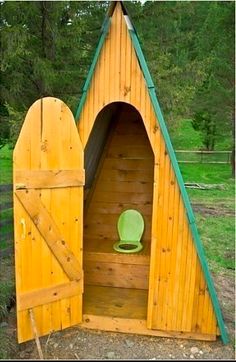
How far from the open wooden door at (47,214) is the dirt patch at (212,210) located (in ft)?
20.3

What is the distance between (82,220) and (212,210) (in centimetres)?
662

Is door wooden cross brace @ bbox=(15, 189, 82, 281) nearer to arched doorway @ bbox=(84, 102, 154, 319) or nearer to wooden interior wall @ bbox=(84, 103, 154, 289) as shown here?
arched doorway @ bbox=(84, 102, 154, 319)

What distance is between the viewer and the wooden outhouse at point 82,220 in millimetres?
3215

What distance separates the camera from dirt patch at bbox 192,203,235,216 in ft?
30.3

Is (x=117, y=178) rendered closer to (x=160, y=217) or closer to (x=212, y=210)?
(x=160, y=217)

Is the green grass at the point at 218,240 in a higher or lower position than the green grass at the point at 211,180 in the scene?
lower

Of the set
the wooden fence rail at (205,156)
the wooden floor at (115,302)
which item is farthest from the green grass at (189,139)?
the wooden floor at (115,302)

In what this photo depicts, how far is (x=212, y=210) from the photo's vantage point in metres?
9.55

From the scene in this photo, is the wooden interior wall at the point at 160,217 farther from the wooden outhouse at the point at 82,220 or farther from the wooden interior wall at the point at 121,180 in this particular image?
the wooden interior wall at the point at 121,180

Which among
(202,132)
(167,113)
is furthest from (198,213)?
(202,132)

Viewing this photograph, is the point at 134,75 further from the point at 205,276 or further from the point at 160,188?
the point at 205,276

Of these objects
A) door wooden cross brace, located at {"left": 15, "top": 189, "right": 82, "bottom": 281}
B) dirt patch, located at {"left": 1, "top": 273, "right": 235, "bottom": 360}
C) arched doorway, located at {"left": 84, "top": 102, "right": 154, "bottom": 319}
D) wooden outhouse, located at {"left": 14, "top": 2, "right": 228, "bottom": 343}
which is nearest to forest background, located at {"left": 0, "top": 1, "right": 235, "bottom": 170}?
arched doorway, located at {"left": 84, "top": 102, "right": 154, "bottom": 319}

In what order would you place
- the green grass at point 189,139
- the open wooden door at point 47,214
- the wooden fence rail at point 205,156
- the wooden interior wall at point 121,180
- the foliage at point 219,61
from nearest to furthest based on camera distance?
1. the open wooden door at point 47,214
2. the wooden interior wall at point 121,180
3. the foliage at point 219,61
4. the wooden fence rail at point 205,156
5. the green grass at point 189,139

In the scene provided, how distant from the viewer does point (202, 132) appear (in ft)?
71.6
